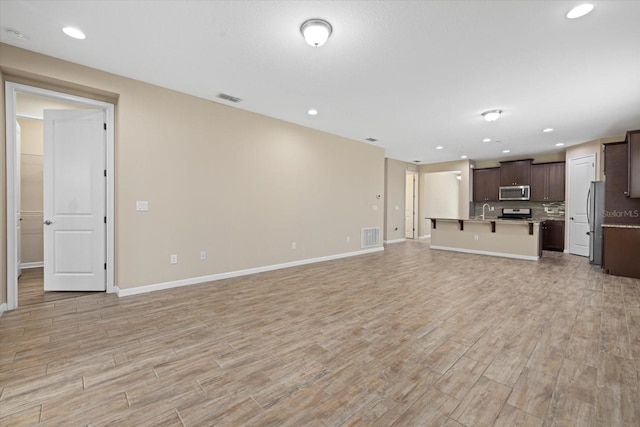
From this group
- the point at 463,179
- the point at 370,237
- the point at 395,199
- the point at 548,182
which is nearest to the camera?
the point at 370,237

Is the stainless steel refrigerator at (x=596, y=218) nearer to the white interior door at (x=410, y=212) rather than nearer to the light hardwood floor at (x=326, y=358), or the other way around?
the light hardwood floor at (x=326, y=358)

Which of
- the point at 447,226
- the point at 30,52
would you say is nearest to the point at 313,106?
the point at 30,52

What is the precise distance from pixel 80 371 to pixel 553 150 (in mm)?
10655

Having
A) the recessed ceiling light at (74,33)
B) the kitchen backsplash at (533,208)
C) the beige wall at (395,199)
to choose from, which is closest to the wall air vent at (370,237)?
the beige wall at (395,199)

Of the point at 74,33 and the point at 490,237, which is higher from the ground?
the point at 74,33

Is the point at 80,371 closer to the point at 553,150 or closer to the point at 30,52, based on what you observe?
the point at 30,52

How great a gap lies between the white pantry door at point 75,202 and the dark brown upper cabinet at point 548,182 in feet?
33.8

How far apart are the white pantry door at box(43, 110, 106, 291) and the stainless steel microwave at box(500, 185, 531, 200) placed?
33.0 feet

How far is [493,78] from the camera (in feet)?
11.4

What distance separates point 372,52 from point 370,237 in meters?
4.96

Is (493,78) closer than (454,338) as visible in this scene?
No

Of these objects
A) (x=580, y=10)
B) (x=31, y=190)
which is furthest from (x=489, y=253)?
(x=31, y=190)

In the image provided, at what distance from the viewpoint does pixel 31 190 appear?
202 inches

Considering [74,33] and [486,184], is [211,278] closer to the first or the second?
[74,33]
